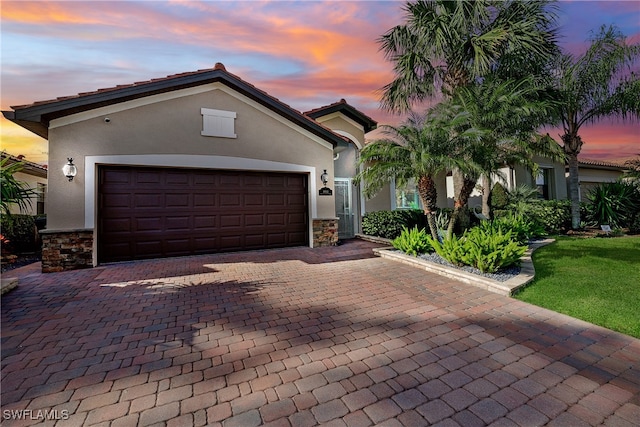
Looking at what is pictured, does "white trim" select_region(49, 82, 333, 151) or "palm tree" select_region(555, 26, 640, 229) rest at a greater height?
"palm tree" select_region(555, 26, 640, 229)

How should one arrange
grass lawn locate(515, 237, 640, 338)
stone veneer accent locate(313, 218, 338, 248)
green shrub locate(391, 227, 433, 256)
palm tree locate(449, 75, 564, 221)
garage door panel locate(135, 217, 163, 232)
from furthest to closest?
1. stone veneer accent locate(313, 218, 338, 248)
2. palm tree locate(449, 75, 564, 221)
3. garage door panel locate(135, 217, 163, 232)
4. green shrub locate(391, 227, 433, 256)
5. grass lawn locate(515, 237, 640, 338)

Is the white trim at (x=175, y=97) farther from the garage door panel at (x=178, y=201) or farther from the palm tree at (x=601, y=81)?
the palm tree at (x=601, y=81)

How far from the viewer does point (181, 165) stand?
8.37 m

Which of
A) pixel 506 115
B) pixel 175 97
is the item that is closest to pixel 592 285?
pixel 506 115

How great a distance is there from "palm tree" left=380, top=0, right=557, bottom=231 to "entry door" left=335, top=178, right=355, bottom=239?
489 centimetres

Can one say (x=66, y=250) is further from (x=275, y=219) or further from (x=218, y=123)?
(x=275, y=219)

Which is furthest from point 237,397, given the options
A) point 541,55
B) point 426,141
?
point 541,55

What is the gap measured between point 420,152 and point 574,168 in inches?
401

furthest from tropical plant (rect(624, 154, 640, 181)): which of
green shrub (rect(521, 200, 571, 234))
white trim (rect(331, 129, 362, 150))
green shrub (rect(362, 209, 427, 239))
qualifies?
white trim (rect(331, 129, 362, 150))

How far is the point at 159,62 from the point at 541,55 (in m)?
13.4

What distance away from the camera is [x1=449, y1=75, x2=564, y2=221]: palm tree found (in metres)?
9.16

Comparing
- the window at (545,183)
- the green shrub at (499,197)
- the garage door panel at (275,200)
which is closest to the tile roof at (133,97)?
the garage door panel at (275,200)

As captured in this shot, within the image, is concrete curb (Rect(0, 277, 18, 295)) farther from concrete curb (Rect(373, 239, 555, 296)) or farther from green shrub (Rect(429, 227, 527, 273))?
green shrub (Rect(429, 227, 527, 273))

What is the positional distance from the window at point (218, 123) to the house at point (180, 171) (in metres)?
0.03
